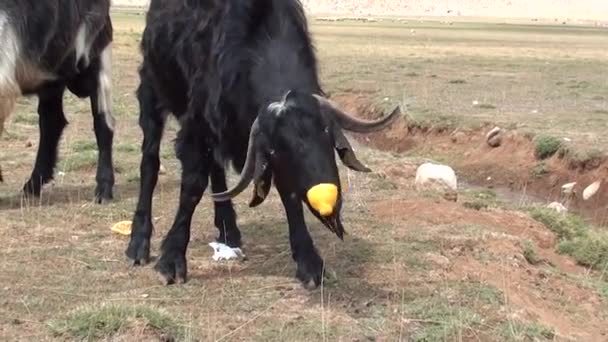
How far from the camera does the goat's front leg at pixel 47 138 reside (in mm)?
9172

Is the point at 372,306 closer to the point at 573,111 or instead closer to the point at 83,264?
the point at 83,264

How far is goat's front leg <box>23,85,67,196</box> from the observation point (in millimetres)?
9172

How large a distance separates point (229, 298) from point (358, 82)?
16937 millimetres

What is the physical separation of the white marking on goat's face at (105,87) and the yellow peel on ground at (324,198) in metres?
4.68

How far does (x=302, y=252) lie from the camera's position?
655cm

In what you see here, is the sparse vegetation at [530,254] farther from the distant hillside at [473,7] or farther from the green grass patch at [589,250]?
the distant hillside at [473,7]

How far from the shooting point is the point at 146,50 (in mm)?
7070

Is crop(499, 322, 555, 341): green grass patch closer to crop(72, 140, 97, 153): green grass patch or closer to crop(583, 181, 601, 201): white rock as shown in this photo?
crop(583, 181, 601, 201): white rock

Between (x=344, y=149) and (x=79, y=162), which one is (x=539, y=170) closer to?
(x=79, y=162)

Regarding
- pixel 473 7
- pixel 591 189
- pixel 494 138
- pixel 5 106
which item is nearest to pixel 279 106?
pixel 5 106

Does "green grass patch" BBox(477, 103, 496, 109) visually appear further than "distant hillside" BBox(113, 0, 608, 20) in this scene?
No

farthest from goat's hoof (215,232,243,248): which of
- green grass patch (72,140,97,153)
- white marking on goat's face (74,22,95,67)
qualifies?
green grass patch (72,140,97,153)

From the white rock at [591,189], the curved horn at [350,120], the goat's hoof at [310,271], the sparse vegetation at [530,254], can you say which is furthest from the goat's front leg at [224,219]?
the white rock at [591,189]

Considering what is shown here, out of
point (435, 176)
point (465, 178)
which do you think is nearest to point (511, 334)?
point (435, 176)
